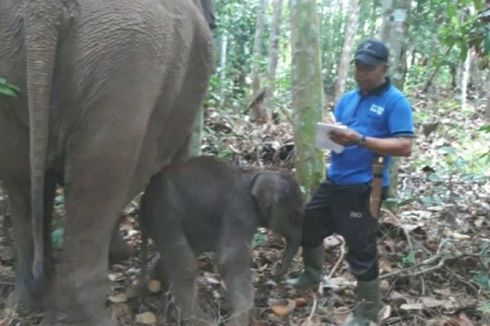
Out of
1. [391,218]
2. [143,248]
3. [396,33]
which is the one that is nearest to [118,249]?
[143,248]

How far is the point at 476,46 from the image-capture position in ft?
17.8

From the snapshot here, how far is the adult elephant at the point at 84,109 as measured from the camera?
3359mm

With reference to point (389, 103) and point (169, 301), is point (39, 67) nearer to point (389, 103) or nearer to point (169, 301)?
point (169, 301)

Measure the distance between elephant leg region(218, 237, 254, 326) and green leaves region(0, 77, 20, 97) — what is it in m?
1.40

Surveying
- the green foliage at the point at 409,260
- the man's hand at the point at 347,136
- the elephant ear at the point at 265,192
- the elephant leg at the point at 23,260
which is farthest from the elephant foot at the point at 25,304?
the green foliage at the point at 409,260

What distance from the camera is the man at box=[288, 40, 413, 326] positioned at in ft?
13.2

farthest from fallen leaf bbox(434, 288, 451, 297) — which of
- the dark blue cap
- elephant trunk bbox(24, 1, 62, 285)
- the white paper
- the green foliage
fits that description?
elephant trunk bbox(24, 1, 62, 285)

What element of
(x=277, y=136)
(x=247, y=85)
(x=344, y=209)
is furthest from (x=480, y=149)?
(x=344, y=209)

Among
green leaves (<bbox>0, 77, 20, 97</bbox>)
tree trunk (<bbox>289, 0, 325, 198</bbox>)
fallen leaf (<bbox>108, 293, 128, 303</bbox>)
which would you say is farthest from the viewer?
tree trunk (<bbox>289, 0, 325, 198</bbox>)

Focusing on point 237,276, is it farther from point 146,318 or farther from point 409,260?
point 409,260

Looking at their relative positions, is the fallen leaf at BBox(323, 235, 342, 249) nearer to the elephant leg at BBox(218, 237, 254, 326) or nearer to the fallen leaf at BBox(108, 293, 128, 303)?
the elephant leg at BBox(218, 237, 254, 326)

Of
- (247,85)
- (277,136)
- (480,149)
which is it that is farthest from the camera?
(247,85)

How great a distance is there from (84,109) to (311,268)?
1.96 meters

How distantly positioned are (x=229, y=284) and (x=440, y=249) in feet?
6.48
